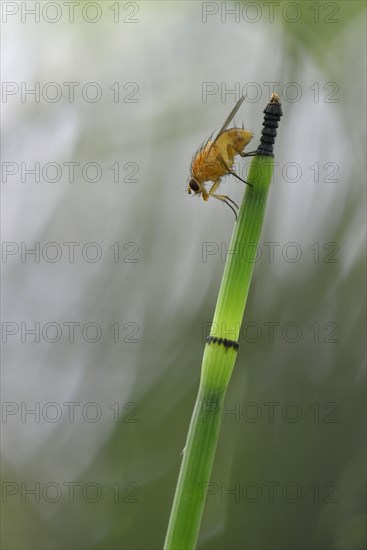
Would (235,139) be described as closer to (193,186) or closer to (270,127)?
(193,186)

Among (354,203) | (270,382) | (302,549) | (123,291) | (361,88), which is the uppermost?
(361,88)

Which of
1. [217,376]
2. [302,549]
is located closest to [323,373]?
[302,549]

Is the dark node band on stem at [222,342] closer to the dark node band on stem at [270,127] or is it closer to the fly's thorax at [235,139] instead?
the dark node band on stem at [270,127]

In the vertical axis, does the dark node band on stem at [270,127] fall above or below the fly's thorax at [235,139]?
below

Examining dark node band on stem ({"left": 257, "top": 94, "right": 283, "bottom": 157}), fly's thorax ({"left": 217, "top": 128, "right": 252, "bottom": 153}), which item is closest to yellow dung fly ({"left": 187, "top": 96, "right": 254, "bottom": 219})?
fly's thorax ({"left": 217, "top": 128, "right": 252, "bottom": 153})

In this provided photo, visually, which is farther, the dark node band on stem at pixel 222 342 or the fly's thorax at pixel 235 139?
the fly's thorax at pixel 235 139

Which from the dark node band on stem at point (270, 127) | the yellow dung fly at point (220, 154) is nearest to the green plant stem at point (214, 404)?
the dark node band on stem at point (270, 127)

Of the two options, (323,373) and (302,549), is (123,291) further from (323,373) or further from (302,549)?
(302,549)

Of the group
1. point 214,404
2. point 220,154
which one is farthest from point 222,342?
point 220,154
